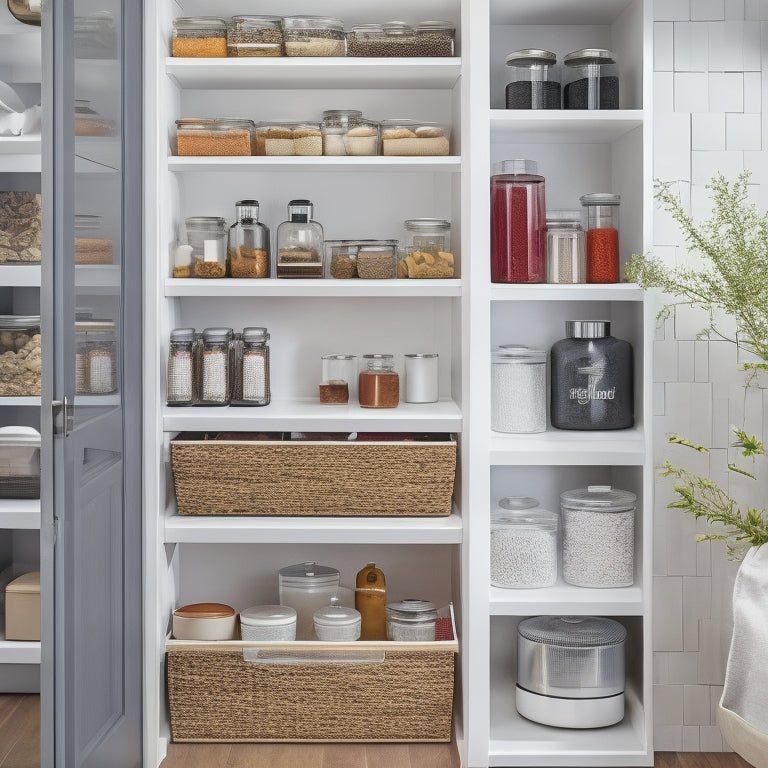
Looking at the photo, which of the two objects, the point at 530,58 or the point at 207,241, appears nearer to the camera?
the point at 530,58

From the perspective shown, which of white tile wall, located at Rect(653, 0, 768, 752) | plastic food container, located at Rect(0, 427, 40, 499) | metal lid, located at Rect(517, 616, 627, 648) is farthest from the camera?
metal lid, located at Rect(517, 616, 627, 648)

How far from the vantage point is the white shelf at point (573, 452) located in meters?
2.65

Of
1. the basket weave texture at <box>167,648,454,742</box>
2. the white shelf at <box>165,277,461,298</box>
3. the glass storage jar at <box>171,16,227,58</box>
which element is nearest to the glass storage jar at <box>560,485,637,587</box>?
the basket weave texture at <box>167,648,454,742</box>

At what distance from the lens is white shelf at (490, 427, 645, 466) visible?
8.69 ft

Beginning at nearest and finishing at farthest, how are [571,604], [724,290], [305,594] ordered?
[724,290] → [571,604] → [305,594]

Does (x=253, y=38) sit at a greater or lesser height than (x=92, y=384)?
greater

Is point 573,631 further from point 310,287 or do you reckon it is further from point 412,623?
point 310,287

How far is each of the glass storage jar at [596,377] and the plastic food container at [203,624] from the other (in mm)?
1174

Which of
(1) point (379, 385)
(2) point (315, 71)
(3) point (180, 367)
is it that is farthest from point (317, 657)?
(2) point (315, 71)

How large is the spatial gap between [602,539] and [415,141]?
1.28 metres

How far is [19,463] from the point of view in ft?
6.05

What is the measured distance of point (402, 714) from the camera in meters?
2.73

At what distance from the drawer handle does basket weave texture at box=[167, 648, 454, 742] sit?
0.01m

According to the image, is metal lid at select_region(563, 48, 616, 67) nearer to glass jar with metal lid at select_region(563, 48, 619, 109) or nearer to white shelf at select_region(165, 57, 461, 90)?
glass jar with metal lid at select_region(563, 48, 619, 109)
